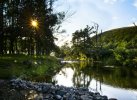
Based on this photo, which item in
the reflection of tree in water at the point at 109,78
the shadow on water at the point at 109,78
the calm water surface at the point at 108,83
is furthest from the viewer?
the shadow on water at the point at 109,78

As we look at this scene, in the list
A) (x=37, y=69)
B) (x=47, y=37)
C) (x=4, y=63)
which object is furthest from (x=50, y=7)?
Result: (x=4, y=63)

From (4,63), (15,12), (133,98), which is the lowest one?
(133,98)

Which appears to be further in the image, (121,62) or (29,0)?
(121,62)

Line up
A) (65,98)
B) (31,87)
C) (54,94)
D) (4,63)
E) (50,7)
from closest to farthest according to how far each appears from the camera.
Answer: (65,98) < (54,94) < (31,87) < (4,63) < (50,7)

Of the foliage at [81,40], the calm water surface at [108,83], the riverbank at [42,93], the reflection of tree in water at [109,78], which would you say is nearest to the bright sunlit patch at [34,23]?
the calm water surface at [108,83]

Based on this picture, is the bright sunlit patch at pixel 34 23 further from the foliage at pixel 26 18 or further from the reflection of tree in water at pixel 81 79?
the reflection of tree in water at pixel 81 79

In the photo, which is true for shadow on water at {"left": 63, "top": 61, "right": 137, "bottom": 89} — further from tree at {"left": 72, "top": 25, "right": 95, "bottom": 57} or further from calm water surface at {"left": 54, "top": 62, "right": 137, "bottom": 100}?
tree at {"left": 72, "top": 25, "right": 95, "bottom": 57}

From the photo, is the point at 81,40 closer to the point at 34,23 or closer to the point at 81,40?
the point at 81,40

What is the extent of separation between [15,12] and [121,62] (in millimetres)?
33558

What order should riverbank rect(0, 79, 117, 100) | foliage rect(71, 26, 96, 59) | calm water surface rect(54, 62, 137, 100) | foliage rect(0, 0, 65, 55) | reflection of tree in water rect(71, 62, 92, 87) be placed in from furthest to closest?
foliage rect(71, 26, 96, 59), foliage rect(0, 0, 65, 55), reflection of tree in water rect(71, 62, 92, 87), calm water surface rect(54, 62, 137, 100), riverbank rect(0, 79, 117, 100)

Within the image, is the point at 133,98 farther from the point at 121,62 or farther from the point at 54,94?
the point at 121,62

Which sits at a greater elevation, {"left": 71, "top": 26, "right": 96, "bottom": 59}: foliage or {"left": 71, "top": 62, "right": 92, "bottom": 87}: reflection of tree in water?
{"left": 71, "top": 26, "right": 96, "bottom": 59}: foliage

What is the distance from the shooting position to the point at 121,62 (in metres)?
77.7

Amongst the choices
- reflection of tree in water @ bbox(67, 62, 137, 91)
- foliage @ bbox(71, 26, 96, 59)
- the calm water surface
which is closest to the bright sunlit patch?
the calm water surface
